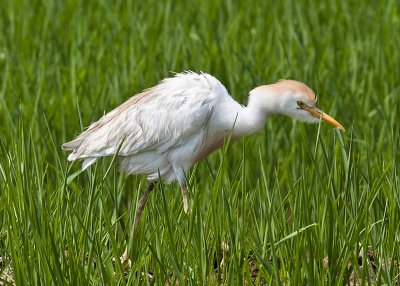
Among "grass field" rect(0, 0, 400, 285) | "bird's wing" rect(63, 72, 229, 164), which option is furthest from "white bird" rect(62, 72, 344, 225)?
"grass field" rect(0, 0, 400, 285)

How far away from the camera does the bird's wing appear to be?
3955 millimetres

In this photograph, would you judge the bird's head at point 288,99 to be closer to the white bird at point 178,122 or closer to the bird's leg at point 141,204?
the white bird at point 178,122

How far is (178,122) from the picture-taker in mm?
3957

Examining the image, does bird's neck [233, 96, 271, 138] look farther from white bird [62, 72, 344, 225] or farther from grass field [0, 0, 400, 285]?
grass field [0, 0, 400, 285]

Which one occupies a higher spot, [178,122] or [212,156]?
[178,122]

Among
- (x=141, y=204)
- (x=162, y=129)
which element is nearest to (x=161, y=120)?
(x=162, y=129)

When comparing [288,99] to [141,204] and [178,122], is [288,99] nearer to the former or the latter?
[178,122]

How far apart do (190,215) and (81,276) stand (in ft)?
1.31

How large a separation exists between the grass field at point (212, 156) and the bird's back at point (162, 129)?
0.40 ft

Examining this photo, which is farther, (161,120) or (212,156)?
(212,156)

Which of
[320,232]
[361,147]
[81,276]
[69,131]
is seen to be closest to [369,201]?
[320,232]

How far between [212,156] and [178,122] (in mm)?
1246

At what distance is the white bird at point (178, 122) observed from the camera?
397 cm

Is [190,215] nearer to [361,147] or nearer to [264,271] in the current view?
[264,271]
